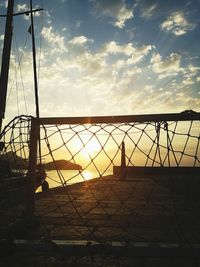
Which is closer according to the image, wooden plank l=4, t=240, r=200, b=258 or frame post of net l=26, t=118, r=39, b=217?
wooden plank l=4, t=240, r=200, b=258

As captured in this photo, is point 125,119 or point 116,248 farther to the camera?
point 125,119

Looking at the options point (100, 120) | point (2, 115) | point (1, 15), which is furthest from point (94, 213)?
point (1, 15)

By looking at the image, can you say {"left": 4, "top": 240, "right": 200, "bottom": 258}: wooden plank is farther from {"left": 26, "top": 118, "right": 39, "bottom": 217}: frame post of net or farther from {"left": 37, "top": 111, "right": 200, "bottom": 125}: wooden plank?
{"left": 37, "top": 111, "right": 200, "bottom": 125}: wooden plank

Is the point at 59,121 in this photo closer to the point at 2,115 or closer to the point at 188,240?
the point at 188,240

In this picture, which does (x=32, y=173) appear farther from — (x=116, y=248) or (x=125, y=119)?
(x=116, y=248)

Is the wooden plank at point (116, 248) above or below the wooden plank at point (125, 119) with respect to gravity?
below

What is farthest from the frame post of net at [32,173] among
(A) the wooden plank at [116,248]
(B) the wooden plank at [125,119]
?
(A) the wooden plank at [116,248]

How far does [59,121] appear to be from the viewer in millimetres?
4613

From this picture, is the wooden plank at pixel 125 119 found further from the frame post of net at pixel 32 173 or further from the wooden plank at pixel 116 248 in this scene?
the wooden plank at pixel 116 248

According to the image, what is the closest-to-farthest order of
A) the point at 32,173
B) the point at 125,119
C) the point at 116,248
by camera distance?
the point at 116,248 → the point at 32,173 → the point at 125,119

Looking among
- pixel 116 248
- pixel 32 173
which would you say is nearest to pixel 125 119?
pixel 32 173

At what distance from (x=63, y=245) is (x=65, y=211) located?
9.53 feet

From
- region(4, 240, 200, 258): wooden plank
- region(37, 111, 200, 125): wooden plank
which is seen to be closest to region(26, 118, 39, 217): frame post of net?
region(37, 111, 200, 125): wooden plank

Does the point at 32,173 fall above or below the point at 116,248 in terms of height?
above
